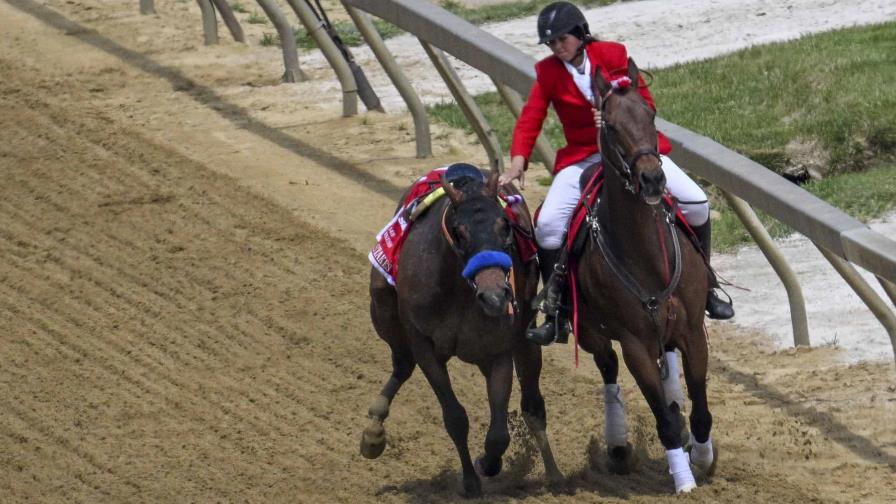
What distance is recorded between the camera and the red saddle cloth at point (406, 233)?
8.60m

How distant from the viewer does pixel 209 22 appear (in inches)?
613

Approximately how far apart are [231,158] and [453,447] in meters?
4.74

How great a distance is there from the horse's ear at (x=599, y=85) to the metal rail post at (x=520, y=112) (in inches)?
124

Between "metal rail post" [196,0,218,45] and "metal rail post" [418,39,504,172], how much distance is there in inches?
159

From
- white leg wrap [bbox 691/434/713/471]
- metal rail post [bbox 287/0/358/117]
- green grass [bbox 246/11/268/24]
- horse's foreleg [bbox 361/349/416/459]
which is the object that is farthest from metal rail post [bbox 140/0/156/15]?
white leg wrap [bbox 691/434/713/471]

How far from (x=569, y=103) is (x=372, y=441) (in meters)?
2.10

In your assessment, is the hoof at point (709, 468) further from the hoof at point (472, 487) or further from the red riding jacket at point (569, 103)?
the red riding jacket at point (569, 103)

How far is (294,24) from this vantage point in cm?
1683

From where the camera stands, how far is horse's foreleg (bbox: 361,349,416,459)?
29.2 feet

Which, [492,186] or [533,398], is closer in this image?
[492,186]

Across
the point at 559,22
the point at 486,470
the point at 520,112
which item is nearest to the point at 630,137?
the point at 559,22

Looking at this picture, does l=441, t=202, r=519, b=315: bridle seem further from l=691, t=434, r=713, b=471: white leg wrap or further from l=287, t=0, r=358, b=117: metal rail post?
l=287, t=0, r=358, b=117: metal rail post

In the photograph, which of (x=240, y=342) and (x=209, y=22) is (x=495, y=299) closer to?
(x=240, y=342)

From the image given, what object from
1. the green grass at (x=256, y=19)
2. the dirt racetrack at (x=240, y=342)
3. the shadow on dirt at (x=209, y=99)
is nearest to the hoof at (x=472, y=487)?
the dirt racetrack at (x=240, y=342)
